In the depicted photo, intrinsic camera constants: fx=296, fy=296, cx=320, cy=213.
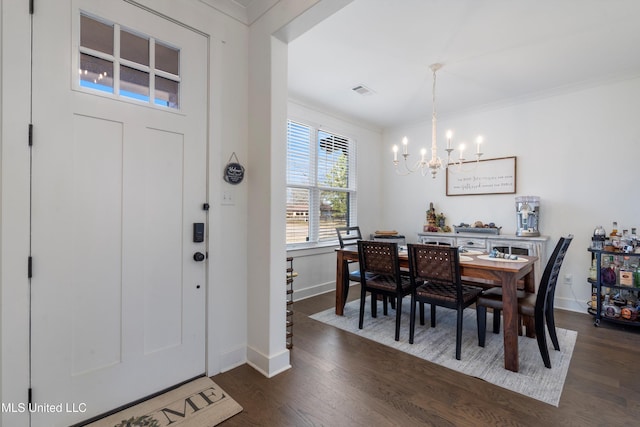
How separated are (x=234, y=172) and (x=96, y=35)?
1.10 meters

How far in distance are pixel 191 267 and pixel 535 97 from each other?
4530 millimetres

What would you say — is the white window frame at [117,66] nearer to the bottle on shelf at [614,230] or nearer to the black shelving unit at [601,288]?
the black shelving unit at [601,288]

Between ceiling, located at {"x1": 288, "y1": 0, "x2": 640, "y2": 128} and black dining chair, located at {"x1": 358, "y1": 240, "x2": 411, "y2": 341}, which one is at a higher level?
ceiling, located at {"x1": 288, "y1": 0, "x2": 640, "y2": 128}

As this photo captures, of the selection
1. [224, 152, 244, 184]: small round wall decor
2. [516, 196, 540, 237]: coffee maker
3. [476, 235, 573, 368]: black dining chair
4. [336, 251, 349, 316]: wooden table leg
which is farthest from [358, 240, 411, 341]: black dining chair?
[516, 196, 540, 237]: coffee maker

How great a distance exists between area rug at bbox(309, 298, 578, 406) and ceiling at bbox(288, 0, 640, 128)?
2719mm

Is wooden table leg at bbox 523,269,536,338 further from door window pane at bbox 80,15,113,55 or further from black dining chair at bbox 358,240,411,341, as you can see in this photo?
door window pane at bbox 80,15,113,55

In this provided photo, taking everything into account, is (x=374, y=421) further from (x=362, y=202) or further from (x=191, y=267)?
(x=362, y=202)

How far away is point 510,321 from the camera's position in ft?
7.40

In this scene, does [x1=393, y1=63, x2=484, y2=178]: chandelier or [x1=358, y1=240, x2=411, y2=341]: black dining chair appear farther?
[x1=393, y1=63, x2=484, y2=178]: chandelier

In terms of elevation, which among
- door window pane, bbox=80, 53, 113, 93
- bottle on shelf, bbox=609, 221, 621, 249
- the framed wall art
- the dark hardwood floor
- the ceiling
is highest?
the ceiling

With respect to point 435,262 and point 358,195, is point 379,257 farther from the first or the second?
point 358,195

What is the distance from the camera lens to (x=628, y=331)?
2955 millimetres

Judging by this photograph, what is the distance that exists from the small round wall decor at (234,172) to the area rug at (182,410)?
145cm

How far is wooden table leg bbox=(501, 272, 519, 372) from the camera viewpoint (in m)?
2.22
